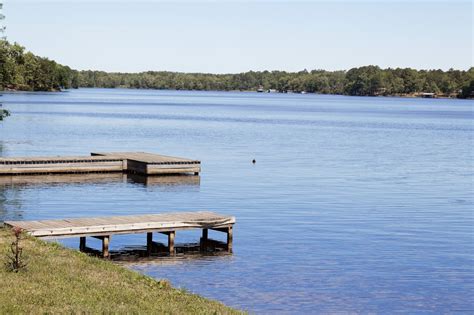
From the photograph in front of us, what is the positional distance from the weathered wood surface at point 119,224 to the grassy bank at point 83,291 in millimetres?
5873

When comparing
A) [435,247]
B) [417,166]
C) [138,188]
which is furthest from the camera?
[417,166]

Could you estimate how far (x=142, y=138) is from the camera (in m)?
102

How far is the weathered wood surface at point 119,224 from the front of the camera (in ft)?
101

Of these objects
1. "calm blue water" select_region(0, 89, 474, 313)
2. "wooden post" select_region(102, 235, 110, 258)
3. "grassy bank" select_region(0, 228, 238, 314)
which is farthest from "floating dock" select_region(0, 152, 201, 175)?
"grassy bank" select_region(0, 228, 238, 314)

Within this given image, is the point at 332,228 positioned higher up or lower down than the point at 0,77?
lower down

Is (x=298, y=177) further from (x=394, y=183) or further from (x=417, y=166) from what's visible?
(x=417, y=166)

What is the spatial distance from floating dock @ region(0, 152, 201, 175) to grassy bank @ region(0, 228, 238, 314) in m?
34.0

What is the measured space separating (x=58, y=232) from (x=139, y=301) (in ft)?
38.9

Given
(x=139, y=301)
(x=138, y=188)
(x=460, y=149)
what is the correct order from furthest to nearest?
(x=460, y=149) → (x=138, y=188) → (x=139, y=301)

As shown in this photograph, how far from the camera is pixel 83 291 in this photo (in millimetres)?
20156

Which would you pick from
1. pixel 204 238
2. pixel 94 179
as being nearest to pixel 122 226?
pixel 204 238

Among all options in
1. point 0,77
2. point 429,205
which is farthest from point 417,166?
point 0,77

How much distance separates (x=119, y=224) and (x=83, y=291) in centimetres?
1267

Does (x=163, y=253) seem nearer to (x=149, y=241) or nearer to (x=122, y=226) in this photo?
(x=149, y=241)
